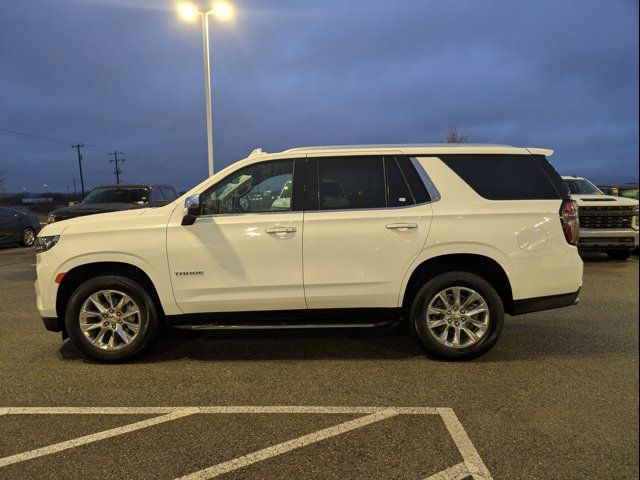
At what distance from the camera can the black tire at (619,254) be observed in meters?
10.9

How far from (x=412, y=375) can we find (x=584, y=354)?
1841 millimetres

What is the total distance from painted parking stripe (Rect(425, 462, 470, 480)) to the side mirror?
9.49ft

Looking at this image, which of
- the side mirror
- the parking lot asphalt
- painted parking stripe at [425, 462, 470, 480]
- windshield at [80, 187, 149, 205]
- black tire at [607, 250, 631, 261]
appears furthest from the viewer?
windshield at [80, 187, 149, 205]

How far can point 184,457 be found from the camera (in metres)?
2.96

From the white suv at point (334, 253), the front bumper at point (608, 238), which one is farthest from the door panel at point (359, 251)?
the front bumper at point (608, 238)

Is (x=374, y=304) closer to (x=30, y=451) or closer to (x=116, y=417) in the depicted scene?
(x=116, y=417)

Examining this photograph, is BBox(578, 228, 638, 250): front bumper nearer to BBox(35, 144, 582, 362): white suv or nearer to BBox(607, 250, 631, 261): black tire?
BBox(607, 250, 631, 261): black tire

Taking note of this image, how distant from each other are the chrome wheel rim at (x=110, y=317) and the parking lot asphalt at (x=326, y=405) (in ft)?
0.87

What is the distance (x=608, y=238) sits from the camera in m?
10.2

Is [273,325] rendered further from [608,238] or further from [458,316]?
[608,238]

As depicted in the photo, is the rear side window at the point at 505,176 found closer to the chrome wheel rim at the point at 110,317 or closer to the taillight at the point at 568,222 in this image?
the taillight at the point at 568,222

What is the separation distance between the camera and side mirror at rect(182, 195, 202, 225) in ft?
14.3

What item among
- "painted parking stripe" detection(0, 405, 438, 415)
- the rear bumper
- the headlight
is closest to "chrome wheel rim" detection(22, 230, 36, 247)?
the headlight

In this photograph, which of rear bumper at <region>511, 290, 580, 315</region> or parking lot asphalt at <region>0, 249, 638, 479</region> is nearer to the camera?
parking lot asphalt at <region>0, 249, 638, 479</region>
